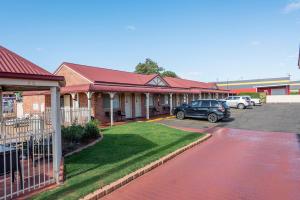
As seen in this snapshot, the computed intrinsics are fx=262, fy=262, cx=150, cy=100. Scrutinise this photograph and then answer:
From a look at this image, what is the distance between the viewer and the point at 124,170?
6867 millimetres

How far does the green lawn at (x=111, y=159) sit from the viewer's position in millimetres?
5613

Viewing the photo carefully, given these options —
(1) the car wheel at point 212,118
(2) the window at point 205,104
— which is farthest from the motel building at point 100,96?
(1) the car wheel at point 212,118

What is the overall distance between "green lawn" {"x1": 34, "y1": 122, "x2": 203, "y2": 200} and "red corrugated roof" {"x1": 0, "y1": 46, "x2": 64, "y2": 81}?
2.48m

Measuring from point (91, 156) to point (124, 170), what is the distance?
1950mm

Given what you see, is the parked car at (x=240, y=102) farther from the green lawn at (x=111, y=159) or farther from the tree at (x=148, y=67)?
the tree at (x=148, y=67)

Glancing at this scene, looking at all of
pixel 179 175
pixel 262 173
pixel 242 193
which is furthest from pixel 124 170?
pixel 262 173

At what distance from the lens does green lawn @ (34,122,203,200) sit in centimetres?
561

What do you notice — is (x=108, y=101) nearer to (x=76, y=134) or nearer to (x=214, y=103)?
(x=214, y=103)

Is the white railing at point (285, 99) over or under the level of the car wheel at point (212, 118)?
over

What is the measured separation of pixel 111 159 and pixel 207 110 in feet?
45.2

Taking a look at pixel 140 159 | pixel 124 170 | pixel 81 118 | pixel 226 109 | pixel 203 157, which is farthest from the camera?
pixel 226 109

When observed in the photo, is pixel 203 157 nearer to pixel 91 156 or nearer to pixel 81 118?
pixel 91 156

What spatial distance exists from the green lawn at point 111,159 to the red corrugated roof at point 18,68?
97.7 inches

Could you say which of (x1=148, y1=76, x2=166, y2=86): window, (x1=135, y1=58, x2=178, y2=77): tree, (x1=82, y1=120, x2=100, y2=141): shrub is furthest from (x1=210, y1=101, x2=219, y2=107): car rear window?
(x1=135, y1=58, x2=178, y2=77): tree
